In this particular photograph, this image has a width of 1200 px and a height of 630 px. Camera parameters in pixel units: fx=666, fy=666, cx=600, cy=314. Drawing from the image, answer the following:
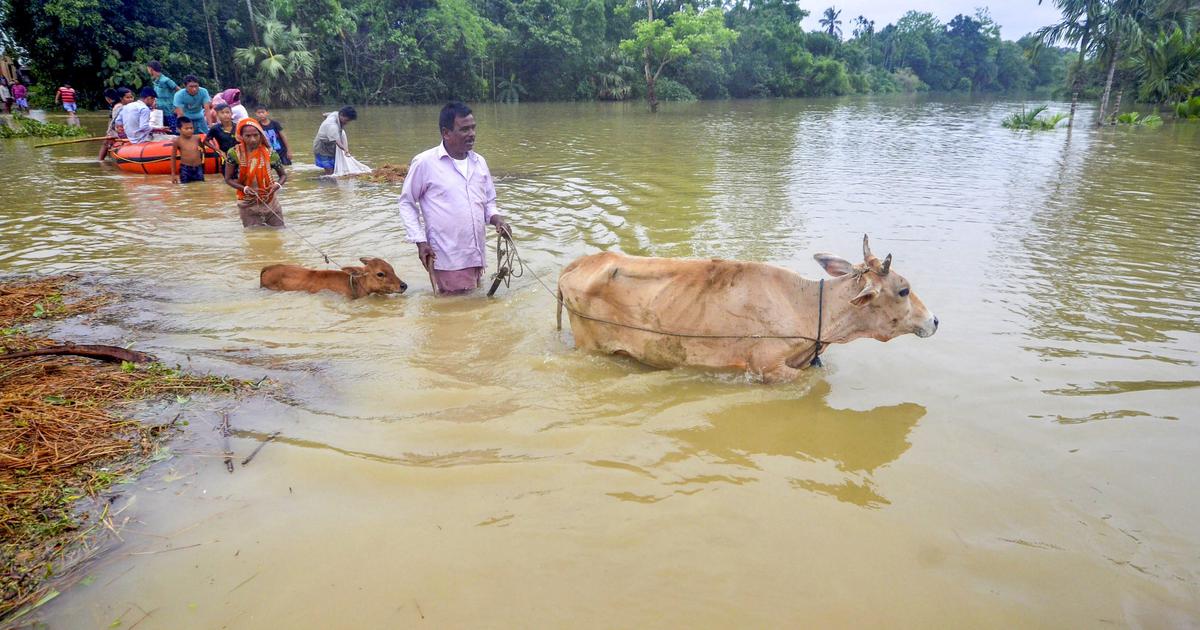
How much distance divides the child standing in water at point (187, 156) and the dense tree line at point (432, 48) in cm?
2115

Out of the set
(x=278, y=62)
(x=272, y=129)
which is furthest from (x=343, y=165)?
(x=278, y=62)

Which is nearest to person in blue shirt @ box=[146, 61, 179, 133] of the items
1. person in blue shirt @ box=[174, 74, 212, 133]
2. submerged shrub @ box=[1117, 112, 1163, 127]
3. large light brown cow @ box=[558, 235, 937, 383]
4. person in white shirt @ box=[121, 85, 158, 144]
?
person in white shirt @ box=[121, 85, 158, 144]

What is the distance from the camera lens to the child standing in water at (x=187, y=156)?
12211 mm

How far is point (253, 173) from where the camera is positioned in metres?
8.37

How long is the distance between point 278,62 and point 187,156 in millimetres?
23960

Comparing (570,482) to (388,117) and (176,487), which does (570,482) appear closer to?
(176,487)

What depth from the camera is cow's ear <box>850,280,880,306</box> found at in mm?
4195

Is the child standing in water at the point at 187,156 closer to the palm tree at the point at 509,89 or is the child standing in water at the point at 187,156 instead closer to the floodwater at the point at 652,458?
the floodwater at the point at 652,458

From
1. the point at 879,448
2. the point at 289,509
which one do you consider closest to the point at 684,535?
the point at 879,448

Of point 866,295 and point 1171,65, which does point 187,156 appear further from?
point 1171,65

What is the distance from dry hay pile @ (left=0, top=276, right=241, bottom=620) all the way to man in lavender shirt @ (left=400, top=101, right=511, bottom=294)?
2107mm

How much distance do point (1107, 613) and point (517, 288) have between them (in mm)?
5434

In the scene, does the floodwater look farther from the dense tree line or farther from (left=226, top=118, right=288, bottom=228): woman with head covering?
the dense tree line

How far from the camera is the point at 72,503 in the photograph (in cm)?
315
